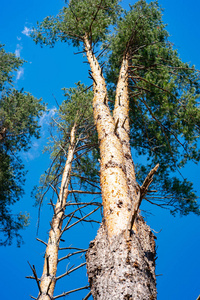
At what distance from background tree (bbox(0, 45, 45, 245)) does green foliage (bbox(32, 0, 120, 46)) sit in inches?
97.2

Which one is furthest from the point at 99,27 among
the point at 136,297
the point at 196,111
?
the point at 136,297

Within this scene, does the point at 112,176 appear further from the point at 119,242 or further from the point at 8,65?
the point at 8,65

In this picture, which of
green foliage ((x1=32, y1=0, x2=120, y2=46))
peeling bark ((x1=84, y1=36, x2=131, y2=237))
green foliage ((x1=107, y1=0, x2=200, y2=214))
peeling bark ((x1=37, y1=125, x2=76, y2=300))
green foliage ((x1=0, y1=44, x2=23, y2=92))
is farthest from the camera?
green foliage ((x1=0, y1=44, x2=23, y2=92))

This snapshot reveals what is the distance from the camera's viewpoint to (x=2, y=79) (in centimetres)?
1107

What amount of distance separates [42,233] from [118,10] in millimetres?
56305

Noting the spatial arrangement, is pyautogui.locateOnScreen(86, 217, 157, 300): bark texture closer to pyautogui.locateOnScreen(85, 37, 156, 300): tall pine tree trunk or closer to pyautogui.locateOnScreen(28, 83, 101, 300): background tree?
pyautogui.locateOnScreen(85, 37, 156, 300): tall pine tree trunk

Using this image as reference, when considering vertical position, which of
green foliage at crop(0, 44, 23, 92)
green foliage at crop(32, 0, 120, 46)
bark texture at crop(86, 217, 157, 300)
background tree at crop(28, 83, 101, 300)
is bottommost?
bark texture at crop(86, 217, 157, 300)

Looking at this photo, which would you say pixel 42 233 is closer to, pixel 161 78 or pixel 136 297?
pixel 161 78

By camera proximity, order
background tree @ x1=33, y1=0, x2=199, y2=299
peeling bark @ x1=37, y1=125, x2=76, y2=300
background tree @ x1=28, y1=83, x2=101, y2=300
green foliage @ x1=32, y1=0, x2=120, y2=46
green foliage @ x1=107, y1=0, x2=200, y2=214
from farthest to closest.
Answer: green foliage @ x1=32, y1=0, x2=120, y2=46 → green foliage @ x1=107, y1=0, x2=200, y2=214 → background tree @ x1=28, y1=83, x2=101, y2=300 → peeling bark @ x1=37, y1=125, x2=76, y2=300 → background tree @ x1=33, y1=0, x2=199, y2=299

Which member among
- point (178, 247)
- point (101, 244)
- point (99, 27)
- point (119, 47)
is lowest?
point (101, 244)

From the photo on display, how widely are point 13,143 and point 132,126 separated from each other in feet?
16.0

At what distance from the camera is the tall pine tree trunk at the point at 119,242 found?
192cm

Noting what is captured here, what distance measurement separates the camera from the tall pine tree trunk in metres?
1.92

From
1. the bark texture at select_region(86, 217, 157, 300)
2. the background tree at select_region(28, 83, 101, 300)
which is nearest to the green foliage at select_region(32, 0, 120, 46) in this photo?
the background tree at select_region(28, 83, 101, 300)
